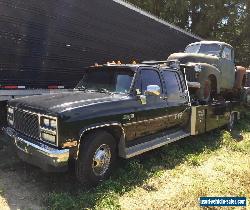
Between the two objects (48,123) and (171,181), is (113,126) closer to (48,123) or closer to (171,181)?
Answer: (48,123)

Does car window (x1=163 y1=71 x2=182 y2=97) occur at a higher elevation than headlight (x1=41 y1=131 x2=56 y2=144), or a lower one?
higher

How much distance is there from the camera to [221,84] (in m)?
11.0

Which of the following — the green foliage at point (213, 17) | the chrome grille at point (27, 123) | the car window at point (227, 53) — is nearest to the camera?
the chrome grille at point (27, 123)

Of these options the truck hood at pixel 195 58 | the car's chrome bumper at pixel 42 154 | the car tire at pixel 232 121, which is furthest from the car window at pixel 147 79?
the car tire at pixel 232 121

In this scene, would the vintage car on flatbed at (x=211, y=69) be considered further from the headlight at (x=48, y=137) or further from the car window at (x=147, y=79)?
the headlight at (x=48, y=137)

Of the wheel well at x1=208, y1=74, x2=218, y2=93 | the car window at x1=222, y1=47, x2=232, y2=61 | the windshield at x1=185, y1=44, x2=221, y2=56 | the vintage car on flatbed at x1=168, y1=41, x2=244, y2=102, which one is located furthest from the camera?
the car window at x1=222, y1=47, x2=232, y2=61

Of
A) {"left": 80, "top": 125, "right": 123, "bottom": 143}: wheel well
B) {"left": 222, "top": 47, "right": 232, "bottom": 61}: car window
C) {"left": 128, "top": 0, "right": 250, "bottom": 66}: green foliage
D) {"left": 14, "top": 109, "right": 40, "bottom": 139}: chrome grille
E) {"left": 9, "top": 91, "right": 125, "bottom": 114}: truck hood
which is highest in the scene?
{"left": 128, "top": 0, "right": 250, "bottom": 66}: green foliage

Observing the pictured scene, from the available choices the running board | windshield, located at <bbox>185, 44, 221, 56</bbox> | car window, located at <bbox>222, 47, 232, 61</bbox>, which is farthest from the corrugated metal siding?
the running board

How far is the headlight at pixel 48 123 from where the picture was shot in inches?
201

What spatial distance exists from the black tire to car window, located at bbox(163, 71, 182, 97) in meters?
2.38

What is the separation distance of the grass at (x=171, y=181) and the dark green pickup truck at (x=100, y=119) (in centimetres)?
35

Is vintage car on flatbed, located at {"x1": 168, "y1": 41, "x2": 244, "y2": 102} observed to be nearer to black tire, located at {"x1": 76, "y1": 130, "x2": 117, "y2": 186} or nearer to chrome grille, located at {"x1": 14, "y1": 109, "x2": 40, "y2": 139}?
black tire, located at {"x1": 76, "y1": 130, "x2": 117, "y2": 186}

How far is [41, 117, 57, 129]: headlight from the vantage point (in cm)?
512

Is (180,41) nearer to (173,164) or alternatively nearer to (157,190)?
(173,164)
